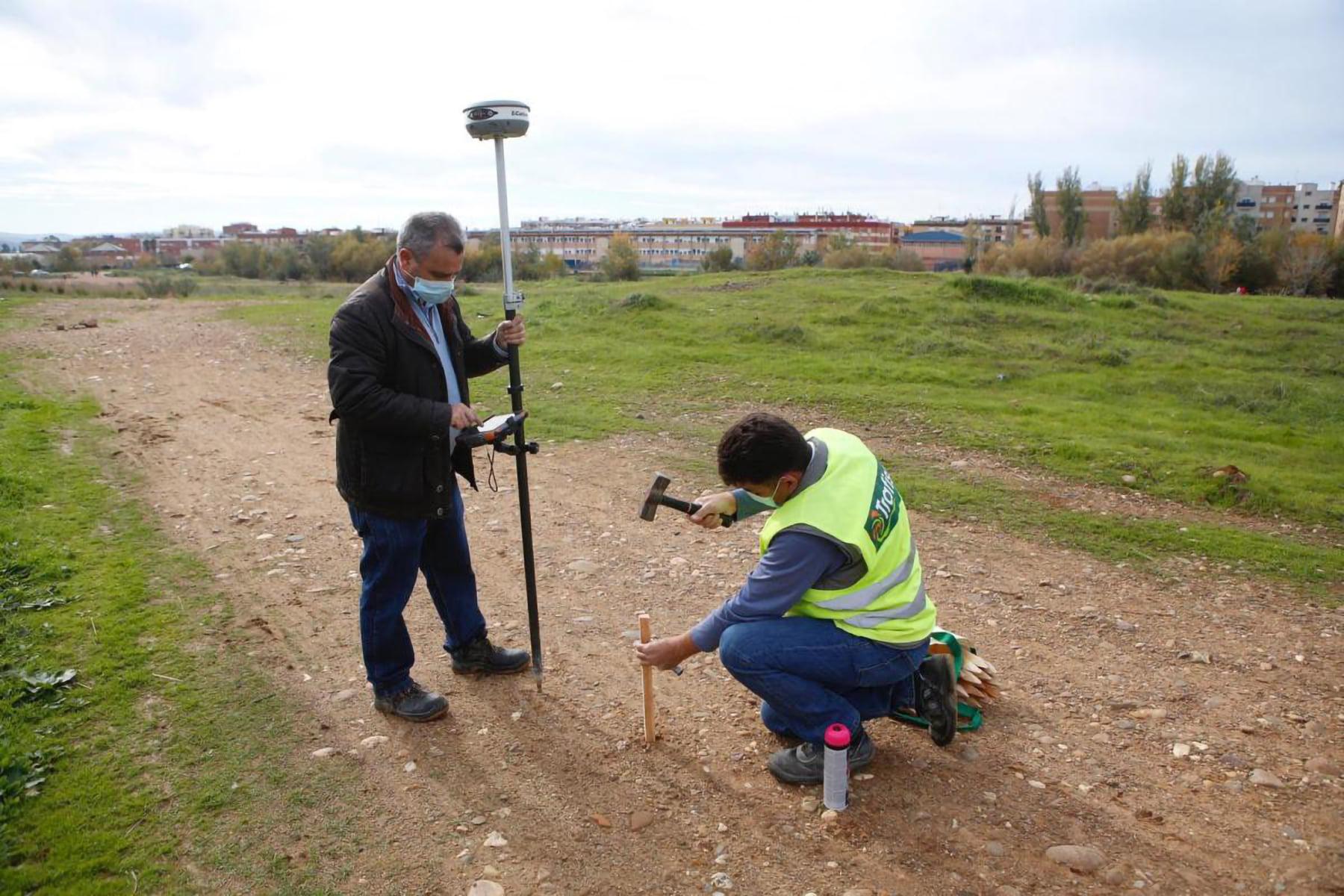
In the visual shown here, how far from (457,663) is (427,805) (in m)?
1.07

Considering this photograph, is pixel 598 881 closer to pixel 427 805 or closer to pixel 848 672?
pixel 427 805

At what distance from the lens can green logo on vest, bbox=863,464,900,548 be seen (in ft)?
10.5

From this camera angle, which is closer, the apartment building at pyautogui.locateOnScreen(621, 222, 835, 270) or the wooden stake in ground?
the wooden stake in ground

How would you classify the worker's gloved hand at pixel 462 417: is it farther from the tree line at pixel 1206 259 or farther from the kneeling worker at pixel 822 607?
the tree line at pixel 1206 259

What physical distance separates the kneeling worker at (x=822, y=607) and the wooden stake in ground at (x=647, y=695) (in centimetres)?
10

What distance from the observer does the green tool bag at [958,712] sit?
12.2ft

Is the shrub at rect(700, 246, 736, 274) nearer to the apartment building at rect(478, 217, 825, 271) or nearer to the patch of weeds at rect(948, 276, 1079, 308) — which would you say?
the patch of weeds at rect(948, 276, 1079, 308)

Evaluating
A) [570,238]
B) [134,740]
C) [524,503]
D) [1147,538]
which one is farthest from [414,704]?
[570,238]

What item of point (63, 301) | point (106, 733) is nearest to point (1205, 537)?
point (106, 733)

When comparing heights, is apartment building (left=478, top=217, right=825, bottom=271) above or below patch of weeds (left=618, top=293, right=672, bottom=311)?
above

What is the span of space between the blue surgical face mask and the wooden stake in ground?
166 centimetres

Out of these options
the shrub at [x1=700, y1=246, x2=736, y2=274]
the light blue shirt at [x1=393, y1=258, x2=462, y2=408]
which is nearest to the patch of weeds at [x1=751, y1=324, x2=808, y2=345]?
the light blue shirt at [x1=393, y1=258, x2=462, y2=408]

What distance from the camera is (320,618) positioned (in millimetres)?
5102

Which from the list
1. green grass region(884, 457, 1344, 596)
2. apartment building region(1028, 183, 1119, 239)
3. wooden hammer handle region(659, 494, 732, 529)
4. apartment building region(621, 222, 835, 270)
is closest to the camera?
wooden hammer handle region(659, 494, 732, 529)
